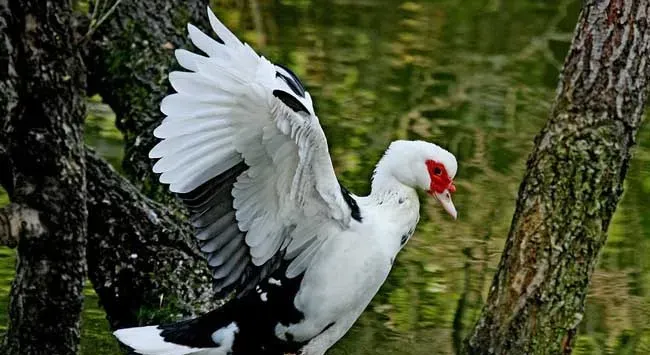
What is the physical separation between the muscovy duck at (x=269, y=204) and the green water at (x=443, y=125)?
Result: 1505 mm

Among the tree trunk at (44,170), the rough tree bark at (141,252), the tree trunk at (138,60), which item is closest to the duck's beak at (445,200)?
the rough tree bark at (141,252)

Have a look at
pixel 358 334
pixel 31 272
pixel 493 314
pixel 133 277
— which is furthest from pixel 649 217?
pixel 31 272

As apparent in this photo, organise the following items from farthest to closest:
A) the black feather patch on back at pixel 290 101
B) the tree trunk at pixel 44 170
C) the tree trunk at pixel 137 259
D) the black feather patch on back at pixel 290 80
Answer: the tree trunk at pixel 137 259, the tree trunk at pixel 44 170, the black feather patch on back at pixel 290 80, the black feather patch on back at pixel 290 101

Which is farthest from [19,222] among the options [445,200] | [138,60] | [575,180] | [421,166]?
[575,180]

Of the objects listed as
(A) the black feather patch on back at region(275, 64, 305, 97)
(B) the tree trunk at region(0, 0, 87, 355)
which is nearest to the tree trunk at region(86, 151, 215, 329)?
(B) the tree trunk at region(0, 0, 87, 355)

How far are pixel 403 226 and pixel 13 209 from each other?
1.64 m

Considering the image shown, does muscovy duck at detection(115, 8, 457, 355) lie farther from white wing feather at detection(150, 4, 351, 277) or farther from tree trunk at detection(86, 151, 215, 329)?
tree trunk at detection(86, 151, 215, 329)

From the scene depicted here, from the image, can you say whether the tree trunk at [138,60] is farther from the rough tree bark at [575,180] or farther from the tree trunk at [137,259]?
the rough tree bark at [575,180]

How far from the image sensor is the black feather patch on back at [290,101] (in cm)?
543

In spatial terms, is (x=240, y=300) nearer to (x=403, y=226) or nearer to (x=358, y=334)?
(x=403, y=226)

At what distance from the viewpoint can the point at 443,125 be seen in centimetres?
1122

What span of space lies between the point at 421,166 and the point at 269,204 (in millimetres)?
688

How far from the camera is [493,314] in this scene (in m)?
6.77

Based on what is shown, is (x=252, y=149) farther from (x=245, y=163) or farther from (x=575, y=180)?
(x=575, y=180)
